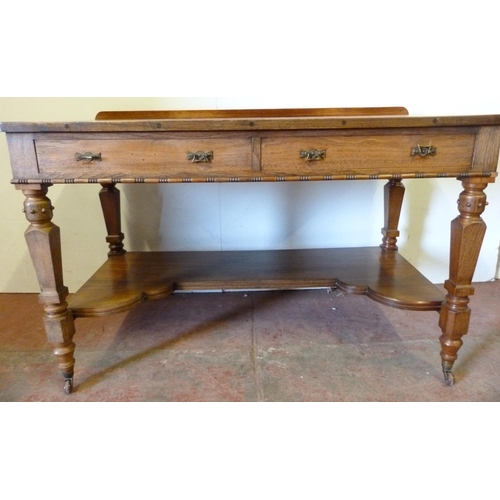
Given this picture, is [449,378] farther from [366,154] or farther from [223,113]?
[223,113]

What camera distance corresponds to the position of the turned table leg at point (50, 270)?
118 cm

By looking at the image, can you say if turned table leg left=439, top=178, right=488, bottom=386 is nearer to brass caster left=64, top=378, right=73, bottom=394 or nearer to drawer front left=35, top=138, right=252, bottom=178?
drawer front left=35, top=138, right=252, bottom=178

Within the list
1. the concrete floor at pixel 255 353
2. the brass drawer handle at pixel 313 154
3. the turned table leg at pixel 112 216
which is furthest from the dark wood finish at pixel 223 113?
the concrete floor at pixel 255 353

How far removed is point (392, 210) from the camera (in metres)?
1.85

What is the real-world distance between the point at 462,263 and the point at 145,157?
1.07 meters

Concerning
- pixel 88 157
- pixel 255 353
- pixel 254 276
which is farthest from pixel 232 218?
pixel 88 157

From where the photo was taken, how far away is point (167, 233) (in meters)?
2.03

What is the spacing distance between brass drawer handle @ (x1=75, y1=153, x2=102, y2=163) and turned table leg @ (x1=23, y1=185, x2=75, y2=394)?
149mm

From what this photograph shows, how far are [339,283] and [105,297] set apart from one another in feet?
3.01

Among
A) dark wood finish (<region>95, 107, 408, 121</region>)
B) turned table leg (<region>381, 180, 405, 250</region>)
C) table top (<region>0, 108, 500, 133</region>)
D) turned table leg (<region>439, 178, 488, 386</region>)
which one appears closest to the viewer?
table top (<region>0, 108, 500, 133</region>)

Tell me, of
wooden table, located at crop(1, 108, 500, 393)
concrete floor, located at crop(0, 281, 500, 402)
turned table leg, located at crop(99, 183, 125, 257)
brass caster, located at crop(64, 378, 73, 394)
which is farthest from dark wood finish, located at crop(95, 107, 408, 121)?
brass caster, located at crop(64, 378, 73, 394)

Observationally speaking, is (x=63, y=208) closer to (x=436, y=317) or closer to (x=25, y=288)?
(x=25, y=288)

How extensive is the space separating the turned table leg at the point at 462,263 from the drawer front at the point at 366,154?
0.34 feet

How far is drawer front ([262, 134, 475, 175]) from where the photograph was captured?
1.16 meters
